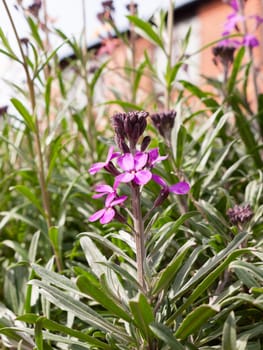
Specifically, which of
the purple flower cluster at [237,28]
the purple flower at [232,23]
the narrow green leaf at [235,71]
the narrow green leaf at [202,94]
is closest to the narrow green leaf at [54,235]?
the narrow green leaf at [202,94]

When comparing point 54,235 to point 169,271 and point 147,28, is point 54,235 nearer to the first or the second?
point 169,271

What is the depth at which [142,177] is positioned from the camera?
0.81 metres

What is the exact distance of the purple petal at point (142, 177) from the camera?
0.80 m

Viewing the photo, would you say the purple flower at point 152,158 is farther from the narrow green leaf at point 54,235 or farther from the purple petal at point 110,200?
the narrow green leaf at point 54,235

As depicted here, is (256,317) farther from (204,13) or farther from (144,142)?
(204,13)

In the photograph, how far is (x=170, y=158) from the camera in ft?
4.35

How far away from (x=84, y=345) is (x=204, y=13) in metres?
11.6

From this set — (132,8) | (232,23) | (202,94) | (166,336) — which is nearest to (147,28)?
(202,94)

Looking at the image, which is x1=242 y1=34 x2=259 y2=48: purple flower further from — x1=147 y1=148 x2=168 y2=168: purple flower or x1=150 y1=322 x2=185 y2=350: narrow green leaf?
x1=150 y1=322 x2=185 y2=350: narrow green leaf

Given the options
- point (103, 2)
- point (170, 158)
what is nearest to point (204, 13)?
point (103, 2)

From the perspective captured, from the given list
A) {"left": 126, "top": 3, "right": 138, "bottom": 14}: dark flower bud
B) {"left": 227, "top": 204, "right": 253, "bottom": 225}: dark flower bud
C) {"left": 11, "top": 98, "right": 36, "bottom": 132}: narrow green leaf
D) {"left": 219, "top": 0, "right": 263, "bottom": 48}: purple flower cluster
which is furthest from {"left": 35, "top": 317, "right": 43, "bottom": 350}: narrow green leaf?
{"left": 126, "top": 3, "right": 138, "bottom": 14}: dark flower bud

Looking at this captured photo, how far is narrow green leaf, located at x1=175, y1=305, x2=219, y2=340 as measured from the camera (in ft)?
2.77

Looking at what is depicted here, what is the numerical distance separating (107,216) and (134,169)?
9cm

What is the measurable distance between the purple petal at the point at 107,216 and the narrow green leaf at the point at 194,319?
0.21m
